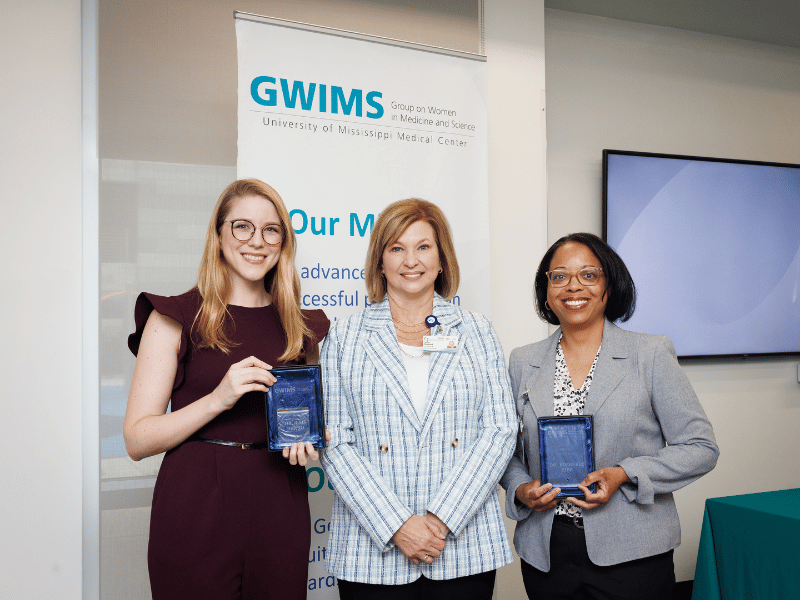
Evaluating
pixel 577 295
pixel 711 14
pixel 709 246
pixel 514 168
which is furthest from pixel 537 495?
pixel 711 14

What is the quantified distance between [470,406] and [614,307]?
602mm

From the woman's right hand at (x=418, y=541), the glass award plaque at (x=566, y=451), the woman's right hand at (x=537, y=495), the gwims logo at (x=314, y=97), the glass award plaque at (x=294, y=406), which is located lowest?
the woman's right hand at (x=418, y=541)

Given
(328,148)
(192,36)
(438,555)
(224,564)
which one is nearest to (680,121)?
(328,148)

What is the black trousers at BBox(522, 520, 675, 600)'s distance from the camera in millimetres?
1828

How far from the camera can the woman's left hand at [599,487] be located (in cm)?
179

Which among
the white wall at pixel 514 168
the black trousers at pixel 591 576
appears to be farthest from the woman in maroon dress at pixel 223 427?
the white wall at pixel 514 168

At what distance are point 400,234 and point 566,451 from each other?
33.3 inches

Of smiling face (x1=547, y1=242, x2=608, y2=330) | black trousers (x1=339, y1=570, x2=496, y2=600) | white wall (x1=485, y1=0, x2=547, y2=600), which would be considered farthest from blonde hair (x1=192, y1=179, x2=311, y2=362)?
white wall (x1=485, y1=0, x2=547, y2=600)

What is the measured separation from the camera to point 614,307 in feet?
6.81

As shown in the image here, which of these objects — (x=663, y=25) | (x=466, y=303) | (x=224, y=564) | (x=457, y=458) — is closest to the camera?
(x=224, y=564)

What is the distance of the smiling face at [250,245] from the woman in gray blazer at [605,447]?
3.09ft

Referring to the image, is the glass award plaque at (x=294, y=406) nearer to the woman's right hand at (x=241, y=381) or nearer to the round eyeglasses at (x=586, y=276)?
the woman's right hand at (x=241, y=381)

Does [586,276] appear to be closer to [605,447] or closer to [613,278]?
[613,278]

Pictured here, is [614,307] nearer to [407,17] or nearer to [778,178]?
[407,17]
